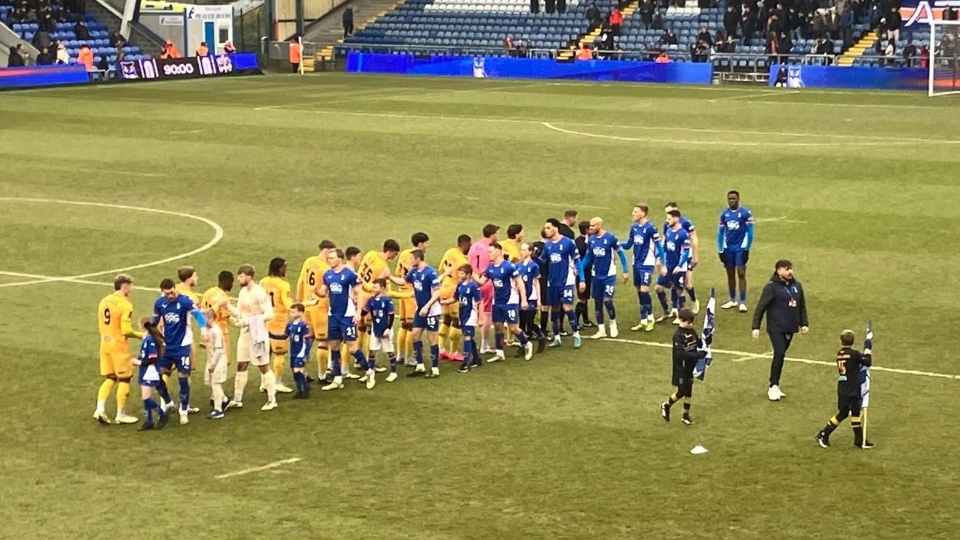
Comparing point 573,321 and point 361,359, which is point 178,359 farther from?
point 573,321

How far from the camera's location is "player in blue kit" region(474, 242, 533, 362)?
2283cm

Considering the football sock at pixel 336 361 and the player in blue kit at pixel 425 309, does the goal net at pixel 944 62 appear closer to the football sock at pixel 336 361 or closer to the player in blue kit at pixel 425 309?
the player in blue kit at pixel 425 309

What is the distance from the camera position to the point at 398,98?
197 feet

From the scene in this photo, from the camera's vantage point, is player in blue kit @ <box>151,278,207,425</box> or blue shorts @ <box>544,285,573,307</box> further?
blue shorts @ <box>544,285,573,307</box>

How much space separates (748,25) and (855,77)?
7117 millimetres

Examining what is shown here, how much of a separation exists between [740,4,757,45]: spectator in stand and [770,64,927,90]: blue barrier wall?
13.0ft

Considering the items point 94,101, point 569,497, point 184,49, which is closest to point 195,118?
point 94,101

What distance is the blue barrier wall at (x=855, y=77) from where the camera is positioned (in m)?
60.9

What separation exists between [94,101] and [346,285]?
39.7 meters

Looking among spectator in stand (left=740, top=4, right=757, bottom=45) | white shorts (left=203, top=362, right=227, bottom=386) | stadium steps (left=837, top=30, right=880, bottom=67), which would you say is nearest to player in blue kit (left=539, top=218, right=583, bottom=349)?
white shorts (left=203, top=362, right=227, bottom=386)

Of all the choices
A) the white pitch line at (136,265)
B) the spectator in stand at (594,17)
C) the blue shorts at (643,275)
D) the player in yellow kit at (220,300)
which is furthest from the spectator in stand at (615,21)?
the player in yellow kit at (220,300)

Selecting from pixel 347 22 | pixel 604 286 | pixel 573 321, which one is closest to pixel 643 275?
pixel 604 286

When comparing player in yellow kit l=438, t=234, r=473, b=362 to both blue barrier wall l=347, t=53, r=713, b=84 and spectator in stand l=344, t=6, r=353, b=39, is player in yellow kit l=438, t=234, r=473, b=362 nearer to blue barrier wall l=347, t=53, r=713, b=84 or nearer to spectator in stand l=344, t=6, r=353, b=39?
blue barrier wall l=347, t=53, r=713, b=84

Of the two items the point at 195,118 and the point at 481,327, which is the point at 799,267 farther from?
the point at 195,118
